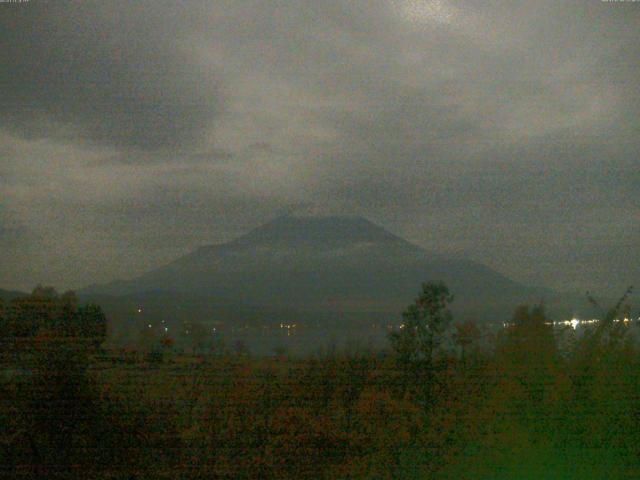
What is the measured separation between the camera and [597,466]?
5.15 m

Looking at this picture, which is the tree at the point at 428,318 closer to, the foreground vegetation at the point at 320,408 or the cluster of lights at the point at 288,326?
the foreground vegetation at the point at 320,408

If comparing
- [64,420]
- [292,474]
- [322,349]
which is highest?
[322,349]

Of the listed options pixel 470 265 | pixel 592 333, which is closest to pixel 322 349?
pixel 470 265

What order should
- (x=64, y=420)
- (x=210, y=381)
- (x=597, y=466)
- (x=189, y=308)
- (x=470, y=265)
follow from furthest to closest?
1. (x=470, y=265)
2. (x=189, y=308)
3. (x=210, y=381)
4. (x=64, y=420)
5. (x=597, y=466)

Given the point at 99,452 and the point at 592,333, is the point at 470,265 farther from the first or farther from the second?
Result: the point at 99,452

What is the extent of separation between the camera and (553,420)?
5.44 meters

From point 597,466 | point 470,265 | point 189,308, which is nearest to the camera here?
point 597,466

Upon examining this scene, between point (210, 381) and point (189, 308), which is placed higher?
point (189, 308)

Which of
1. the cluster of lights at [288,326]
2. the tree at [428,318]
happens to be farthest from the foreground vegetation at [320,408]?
the cluster of lights at [288,326]

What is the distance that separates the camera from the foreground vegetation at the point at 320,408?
5.26 metres

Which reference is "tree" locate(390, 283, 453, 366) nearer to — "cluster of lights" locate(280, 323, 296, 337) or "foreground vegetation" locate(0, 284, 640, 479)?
"foreground vegetation" locate(0, 284, 640, 479)

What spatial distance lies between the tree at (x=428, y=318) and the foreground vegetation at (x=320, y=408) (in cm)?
22

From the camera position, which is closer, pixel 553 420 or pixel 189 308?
pixel 553 420

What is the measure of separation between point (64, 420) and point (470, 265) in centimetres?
419
